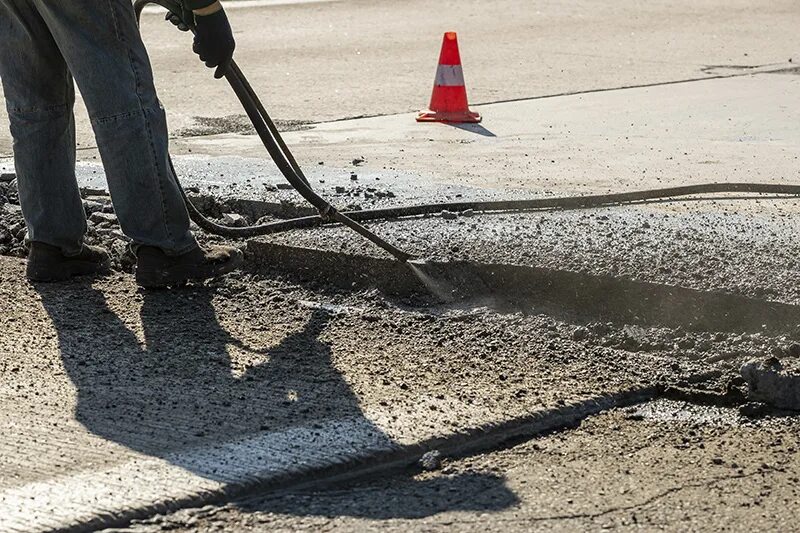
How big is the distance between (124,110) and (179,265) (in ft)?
1.72

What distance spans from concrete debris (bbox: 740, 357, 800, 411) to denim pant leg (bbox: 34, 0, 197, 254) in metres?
1.85

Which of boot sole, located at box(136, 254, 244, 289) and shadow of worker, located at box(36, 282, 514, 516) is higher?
boot sole, located at box(136, 254, 244, 289)

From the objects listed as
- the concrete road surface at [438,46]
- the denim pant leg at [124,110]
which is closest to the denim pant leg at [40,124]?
the denim pant leg at [124,110]

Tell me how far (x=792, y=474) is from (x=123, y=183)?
226cm

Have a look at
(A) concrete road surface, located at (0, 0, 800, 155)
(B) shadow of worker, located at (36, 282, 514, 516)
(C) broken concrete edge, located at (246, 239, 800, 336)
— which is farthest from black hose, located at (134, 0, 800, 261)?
(A) concrete road surface, located at (0, 0, 800, 155)

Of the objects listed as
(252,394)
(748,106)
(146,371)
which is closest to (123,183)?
(146,371)

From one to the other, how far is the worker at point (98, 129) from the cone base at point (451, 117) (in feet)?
10.5

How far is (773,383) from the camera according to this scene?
343 cm

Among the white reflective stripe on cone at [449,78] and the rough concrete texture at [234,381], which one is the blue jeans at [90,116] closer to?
the rough concrete texture at [234,381]

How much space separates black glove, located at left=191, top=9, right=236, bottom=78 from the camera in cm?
426

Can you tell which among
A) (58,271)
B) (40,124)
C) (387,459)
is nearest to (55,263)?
(58,271)

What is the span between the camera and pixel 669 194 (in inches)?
204

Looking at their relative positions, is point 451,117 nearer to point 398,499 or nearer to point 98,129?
point 98,129

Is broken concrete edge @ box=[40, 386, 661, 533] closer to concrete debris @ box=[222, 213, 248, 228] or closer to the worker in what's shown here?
the worker
